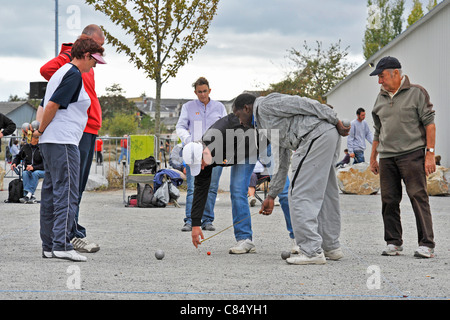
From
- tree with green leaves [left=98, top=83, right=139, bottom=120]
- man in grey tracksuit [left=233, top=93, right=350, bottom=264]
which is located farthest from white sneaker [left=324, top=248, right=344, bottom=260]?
tree with green leaves [left=98, top=83, right=139, bottom=120]

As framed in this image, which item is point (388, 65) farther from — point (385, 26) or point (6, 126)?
point (385, 26)

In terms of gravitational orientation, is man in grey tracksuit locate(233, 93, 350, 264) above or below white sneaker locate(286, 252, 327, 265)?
above

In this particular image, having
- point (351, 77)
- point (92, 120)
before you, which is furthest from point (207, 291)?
point (351, 77)

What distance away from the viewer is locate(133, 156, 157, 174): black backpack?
12.9 metres

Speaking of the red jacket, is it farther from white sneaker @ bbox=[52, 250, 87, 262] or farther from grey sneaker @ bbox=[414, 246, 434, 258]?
grey sneaker @ bbox=[414, 246, 434, 258]

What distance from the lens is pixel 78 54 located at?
609 centimetres

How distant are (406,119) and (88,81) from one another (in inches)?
121

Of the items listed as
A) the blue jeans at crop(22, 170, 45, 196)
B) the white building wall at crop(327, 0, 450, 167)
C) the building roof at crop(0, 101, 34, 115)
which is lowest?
the blue jeans at crop(22, 170, 45, 196)

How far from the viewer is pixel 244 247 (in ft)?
21.5

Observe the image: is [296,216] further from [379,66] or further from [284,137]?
[379,66]

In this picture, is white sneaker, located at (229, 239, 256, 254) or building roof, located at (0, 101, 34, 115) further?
building roof, located at (0, 101, 34, 115)

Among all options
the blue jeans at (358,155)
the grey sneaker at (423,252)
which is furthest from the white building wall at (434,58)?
the grey sneaker at (423,252)

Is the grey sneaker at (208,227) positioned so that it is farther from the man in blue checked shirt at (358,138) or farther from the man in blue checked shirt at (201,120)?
the man in blue checked shirt at (358,138)

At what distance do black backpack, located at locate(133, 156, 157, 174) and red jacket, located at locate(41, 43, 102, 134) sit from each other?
20.4 ft
